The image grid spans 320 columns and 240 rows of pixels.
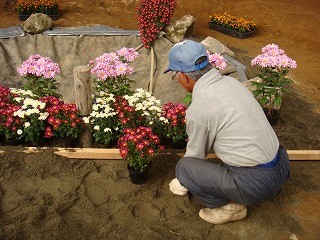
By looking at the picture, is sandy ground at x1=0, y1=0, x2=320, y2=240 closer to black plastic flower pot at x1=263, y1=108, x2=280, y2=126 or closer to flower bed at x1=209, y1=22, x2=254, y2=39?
black plastic flower pot at x1=263, y1=108, x2=280, y2=126

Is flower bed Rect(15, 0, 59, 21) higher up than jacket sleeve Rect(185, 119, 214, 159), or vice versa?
jacket sleeve Rect(185, 119, 214, 159)

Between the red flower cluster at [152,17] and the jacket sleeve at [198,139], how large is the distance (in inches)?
168

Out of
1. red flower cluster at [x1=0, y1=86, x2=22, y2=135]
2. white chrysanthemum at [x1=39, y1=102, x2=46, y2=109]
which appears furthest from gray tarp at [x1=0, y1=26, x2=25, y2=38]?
white chrysanthemum at [x1=39, y1=102, x2=46, y2=109]

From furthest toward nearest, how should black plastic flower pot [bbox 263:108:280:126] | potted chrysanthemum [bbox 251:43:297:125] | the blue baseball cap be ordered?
black plastic flower pot [bbox 263:108:280:126], potted chrysanthemum [bbox 251:43:297:125], the blue baseball cap

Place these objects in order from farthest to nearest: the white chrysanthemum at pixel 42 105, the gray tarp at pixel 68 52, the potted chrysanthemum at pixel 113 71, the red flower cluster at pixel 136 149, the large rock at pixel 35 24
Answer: the large rock at pixel 35 24 → the gray tarp at pixel 68 52 → the potted chrysanthemum at pixel 113 71 → the white chrysanthemum at pixel 42 105 → the red flower cluster at pixel 136 149

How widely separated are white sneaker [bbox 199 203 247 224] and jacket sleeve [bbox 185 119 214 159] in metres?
0.51

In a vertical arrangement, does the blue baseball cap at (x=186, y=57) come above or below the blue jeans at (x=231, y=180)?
above

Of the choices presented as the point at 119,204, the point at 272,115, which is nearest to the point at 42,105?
the point at 119,204

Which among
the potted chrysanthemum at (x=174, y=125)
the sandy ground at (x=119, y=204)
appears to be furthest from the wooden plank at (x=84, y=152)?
the potted chrysanthemum at (x=174, y=125)

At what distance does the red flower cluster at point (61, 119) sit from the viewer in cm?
393

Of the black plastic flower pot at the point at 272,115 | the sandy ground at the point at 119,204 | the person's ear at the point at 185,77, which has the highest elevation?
the person's ear at the point at 185,77

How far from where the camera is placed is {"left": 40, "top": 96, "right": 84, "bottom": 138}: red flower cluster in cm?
393

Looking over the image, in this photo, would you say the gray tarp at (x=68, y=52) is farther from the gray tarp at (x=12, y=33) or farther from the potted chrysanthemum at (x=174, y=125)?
the potted chrysanthemum at (x=174, y=125)

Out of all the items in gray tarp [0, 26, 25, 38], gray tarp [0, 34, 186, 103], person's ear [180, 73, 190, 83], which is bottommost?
gray tarp [0, 34, 186, 103]
